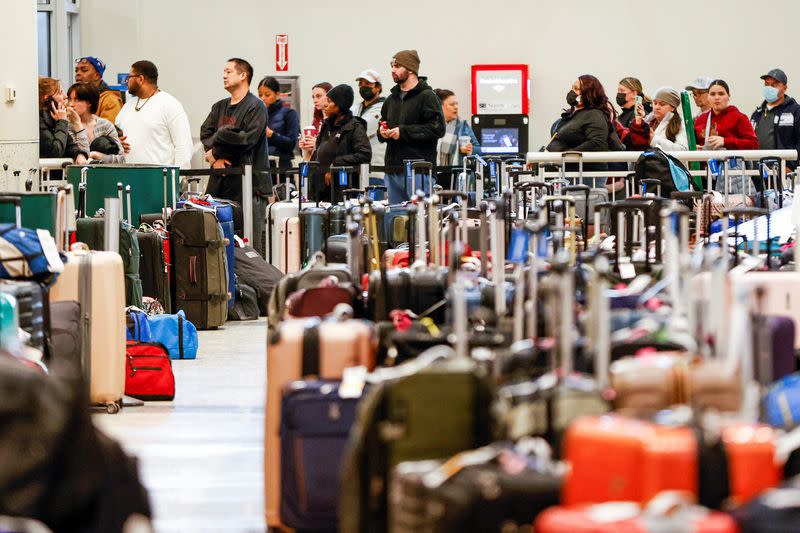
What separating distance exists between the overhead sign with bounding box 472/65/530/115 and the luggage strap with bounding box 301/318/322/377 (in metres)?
14.8

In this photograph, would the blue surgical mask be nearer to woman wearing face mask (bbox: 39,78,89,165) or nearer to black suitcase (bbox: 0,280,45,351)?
woman wearing face mask (bbox: 39,78,89,165)

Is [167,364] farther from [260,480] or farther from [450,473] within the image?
[450,473]

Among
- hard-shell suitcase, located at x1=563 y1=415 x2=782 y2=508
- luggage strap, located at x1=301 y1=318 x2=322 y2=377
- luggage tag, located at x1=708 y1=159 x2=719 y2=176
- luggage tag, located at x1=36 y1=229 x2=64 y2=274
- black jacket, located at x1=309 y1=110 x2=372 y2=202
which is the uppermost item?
black jacket, located at x1=309 y1=110 x2=372 y2=202

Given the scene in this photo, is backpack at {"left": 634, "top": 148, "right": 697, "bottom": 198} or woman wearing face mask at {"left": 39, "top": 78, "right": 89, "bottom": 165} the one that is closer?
backpack at {"left": 634, "top": 148, "right": 697, "bottom": 198}

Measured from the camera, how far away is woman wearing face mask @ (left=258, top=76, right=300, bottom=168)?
14.4m

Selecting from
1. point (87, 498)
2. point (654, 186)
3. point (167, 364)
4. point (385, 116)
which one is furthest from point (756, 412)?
point (385, 116)

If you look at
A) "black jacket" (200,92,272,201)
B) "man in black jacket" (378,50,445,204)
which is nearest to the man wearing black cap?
"man in black jacket" (378,50,445,204)

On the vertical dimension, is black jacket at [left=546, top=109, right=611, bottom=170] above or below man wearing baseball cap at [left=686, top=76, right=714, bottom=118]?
below

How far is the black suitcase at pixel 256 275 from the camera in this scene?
11414mm

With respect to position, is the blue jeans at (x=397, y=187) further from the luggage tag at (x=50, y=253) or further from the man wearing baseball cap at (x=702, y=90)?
the luggage tag at (x=50, y=253)

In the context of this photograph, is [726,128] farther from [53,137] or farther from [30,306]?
[30,306]

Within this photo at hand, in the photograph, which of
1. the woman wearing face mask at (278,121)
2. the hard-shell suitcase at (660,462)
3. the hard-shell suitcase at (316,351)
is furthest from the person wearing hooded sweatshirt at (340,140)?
the hard-shell suitcase at (660,462)

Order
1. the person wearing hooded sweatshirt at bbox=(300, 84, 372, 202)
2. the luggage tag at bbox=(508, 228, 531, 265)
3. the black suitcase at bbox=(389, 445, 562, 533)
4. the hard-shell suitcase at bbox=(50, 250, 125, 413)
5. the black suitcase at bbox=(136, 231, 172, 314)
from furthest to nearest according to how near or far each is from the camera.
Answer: the person wearing hooded sweatshirt at bbox=(300, 84, 372, 202)
the black suitcase at bbox=(136, 231, 172, 314)
the hard-shell suitcase at bbox=(50, 250, 125, 413)
the luggage tag at bbox=(508, 228, 531, 265)
the black suitcase at bbox=(389, 445, 562, 533)

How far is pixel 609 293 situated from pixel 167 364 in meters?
2.88
